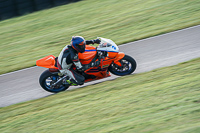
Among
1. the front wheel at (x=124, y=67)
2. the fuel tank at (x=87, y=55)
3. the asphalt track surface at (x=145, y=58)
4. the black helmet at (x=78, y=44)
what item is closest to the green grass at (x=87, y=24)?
the asphalt track surface at (x=145, y=58)

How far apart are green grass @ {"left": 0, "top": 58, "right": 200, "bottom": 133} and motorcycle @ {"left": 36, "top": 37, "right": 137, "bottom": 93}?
310 millimetres

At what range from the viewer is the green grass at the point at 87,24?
12477 millimetres

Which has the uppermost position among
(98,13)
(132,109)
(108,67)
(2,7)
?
(2,7)

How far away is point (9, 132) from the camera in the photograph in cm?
654

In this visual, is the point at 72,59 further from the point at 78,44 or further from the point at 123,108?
the point at 123,108

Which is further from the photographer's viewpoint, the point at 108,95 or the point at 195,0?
the point at 195,0

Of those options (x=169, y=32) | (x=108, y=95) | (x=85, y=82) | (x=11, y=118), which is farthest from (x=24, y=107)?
(x=169, y=32)

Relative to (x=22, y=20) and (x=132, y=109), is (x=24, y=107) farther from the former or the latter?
(x=22, y=20)

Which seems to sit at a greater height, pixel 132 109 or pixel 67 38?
pixel 67 38

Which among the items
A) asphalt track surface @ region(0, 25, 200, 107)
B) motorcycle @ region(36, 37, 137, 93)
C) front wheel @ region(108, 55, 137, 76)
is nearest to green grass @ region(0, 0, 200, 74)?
asphalt track surface @ region(0, 25, 200, 107)

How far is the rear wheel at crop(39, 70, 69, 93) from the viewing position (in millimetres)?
8406

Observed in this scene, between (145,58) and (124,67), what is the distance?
185cm

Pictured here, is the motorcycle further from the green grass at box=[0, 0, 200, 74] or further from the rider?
the green grass at box=[0, 0, 200, 74]

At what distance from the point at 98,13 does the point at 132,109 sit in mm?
10724
